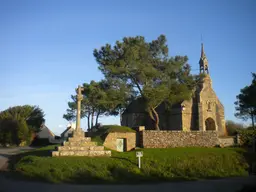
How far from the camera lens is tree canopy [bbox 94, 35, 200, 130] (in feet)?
102

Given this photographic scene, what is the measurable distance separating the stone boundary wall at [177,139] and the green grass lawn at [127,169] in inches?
242

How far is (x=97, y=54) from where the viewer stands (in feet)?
112

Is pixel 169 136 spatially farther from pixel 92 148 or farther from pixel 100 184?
pixel 100 184

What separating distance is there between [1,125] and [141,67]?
3371cm

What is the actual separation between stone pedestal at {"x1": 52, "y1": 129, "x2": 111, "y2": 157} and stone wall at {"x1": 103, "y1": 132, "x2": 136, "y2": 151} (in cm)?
725

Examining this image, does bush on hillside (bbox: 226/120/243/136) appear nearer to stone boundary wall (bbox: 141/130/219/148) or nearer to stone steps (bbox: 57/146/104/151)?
stone boundary wall (bbox: 141/130/219/148)

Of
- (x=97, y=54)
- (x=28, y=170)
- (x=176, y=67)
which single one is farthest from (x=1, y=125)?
(x=28, y=170)

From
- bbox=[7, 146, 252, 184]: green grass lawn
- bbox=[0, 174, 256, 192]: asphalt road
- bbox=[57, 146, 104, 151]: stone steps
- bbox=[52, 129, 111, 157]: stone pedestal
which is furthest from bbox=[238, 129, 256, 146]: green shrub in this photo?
bbox=[0, 174, 256, 192]: asphalt road

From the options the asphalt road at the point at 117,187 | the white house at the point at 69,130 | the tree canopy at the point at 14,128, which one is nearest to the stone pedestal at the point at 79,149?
the asphalt road at the point at 117,187

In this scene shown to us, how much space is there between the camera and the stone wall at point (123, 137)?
26.8 meters

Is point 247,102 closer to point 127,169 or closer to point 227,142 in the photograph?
point 227,142

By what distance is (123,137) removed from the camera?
1067 inches

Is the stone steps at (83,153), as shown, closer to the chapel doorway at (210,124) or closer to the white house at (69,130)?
the chapel doorway at (210,124)

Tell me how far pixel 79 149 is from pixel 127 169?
5.07 metres
